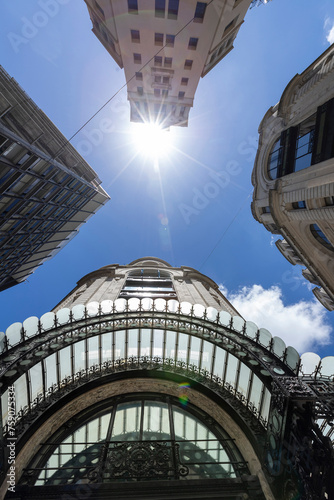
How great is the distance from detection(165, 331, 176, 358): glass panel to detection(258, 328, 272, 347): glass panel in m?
5.32

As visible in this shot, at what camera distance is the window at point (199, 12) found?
968 inches

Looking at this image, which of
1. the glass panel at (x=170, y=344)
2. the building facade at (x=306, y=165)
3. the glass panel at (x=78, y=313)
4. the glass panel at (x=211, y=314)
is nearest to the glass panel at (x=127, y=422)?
the glass panel at (x=170, y=344)

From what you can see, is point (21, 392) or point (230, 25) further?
point (230, 25)

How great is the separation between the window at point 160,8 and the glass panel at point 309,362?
111 ft

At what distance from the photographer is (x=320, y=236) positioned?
20688mm

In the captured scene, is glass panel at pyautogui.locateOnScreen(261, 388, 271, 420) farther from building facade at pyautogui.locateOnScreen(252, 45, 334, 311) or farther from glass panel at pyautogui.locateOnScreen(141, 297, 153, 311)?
building facade at pyautogui.locateOnScreen(252, 45, 334, 311)

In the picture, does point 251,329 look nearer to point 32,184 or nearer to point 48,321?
point 48,321

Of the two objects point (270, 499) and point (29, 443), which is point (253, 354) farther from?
point (29, 443)

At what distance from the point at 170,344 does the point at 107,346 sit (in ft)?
13.5

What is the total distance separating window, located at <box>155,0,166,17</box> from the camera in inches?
949

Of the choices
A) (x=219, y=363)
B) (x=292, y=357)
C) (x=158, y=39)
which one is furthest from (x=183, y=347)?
(x=158, y=39)

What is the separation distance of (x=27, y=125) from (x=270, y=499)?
36298 millimetres

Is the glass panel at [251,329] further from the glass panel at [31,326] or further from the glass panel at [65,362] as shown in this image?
the glass panel at [31,326]

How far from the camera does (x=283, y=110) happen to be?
2183cm
